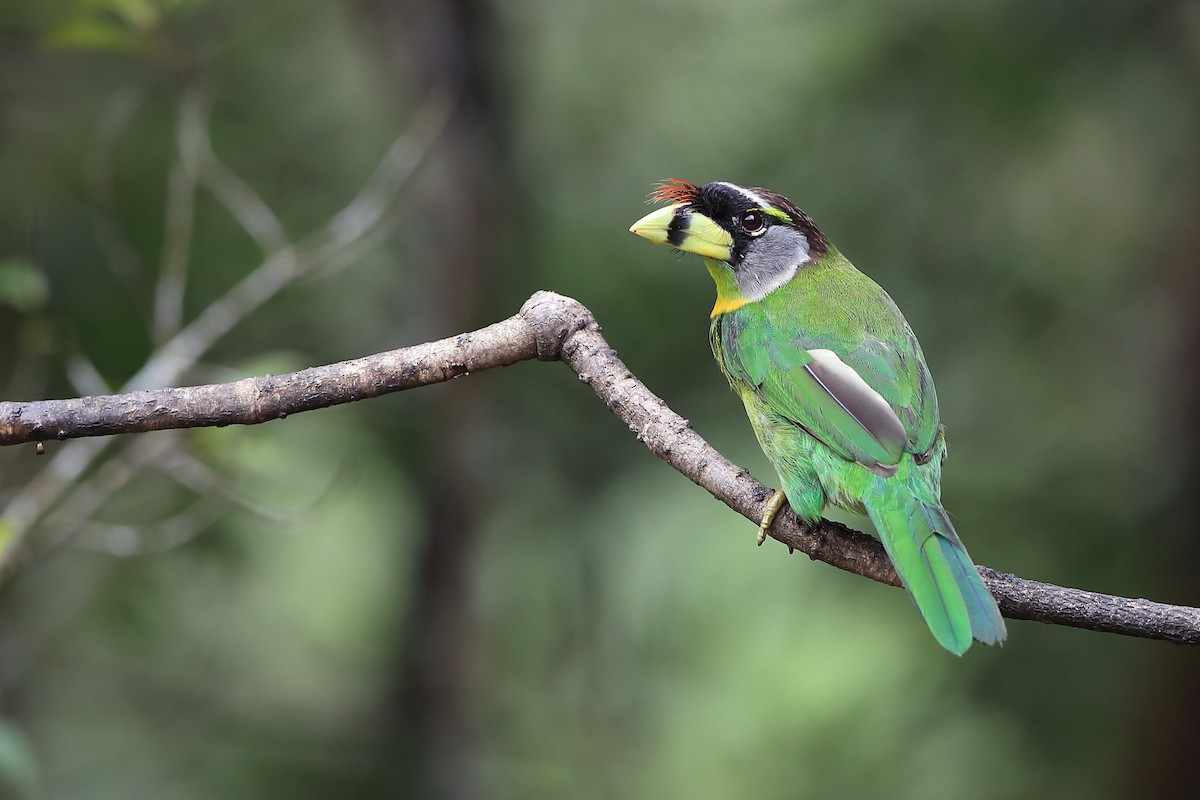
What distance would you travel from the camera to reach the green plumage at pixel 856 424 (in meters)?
2.17

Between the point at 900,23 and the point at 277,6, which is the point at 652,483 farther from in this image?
the point at 277,6

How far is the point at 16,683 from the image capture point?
4438mm

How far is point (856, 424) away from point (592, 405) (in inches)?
82.2

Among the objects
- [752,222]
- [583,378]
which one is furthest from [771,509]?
[752,222]

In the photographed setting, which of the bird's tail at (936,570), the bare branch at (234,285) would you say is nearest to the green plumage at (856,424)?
the bird's tail at (936,570)

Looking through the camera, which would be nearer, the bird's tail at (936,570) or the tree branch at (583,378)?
the tree branch at (583,378)

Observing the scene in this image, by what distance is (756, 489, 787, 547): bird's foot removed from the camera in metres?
2.35

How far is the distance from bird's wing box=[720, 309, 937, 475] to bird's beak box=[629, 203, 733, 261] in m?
0.21

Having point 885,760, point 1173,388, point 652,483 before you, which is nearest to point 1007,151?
point 1173,388

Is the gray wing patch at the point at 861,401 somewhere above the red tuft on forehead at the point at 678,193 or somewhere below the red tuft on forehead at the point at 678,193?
below

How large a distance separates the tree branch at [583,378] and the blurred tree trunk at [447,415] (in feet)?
7.09

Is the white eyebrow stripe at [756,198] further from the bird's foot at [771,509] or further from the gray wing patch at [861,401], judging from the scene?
the bird's foot at [771,509]

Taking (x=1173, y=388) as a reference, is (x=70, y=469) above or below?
above

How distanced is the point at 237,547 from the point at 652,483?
1.55 meters
